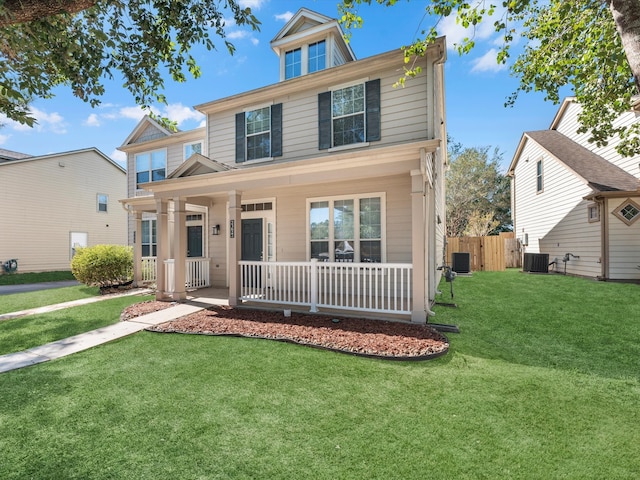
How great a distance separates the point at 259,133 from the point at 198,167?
237 centimetres

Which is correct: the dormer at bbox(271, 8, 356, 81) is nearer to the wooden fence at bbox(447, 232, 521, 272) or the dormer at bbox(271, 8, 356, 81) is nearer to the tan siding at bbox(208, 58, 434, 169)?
the tan siding at bbox(208, 58, 434, 169)

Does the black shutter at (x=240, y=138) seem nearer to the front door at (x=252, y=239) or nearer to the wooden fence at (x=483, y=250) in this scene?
the front door at (x=252, y=239)

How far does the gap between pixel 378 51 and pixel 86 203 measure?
19636 mm

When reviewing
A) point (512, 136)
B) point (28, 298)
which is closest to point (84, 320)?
point (28, 298)

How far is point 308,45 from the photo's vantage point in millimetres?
9016

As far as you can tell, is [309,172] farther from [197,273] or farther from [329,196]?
[197,273]

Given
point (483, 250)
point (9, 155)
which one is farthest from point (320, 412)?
point (9, 155)

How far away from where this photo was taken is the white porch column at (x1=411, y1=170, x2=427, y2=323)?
17.6ft

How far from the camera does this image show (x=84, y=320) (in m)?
6.25

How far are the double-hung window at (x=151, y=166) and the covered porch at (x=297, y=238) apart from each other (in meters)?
2.08

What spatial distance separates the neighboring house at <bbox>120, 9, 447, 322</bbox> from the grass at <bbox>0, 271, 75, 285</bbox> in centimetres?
→ 807

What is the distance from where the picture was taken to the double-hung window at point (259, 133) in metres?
8.58

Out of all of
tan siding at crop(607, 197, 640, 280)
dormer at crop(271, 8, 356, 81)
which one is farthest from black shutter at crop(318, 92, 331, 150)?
tan siding at crop(607, 197, 640, 280)

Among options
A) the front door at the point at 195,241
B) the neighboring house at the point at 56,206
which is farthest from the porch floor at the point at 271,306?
the neighboring house at the point at 56,206
